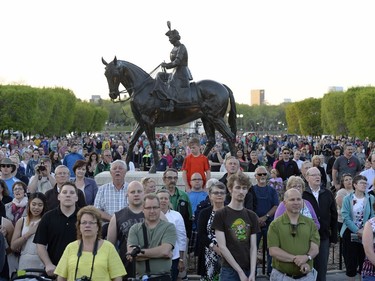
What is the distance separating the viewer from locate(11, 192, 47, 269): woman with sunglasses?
731 cm

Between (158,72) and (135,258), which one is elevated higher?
(158,72)

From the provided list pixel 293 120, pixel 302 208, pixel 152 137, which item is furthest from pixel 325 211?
pixel 293 120

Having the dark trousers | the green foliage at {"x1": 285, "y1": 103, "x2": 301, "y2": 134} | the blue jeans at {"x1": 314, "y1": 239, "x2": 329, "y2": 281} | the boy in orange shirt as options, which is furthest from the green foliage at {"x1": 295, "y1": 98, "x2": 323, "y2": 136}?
the blue jeans at {"x1": 314, "y1": 239, "x2": 329, "y2": 281}

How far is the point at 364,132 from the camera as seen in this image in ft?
194

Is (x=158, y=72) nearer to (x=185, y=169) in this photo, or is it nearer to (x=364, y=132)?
(x=185, y=169)

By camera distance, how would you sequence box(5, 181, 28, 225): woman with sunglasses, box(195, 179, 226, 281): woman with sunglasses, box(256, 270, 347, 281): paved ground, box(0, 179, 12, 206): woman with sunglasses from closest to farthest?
box(195, 179, 226, 281): woman with sunglasses → box(5, 181, 28, 225): woman with sunglasses → box(0, 179, 12, 206): woman with sunglasses → box(256, 270, 347, 281): paved ground

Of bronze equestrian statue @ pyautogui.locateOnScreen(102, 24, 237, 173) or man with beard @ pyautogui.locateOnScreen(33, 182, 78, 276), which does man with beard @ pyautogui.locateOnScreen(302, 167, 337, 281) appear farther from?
bronze equestrian statue @ pyautogui.locateOnScreen(102, 24, 237, 173)

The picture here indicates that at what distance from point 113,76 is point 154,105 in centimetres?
109

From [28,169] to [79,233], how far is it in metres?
10.9

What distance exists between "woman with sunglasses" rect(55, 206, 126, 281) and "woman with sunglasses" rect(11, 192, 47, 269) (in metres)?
1.50

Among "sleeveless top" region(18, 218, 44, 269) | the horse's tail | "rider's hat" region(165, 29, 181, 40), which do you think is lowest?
"sleeveless top" region(18, 218, 44, 269)

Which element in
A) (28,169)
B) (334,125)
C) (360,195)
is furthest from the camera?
(334,125)

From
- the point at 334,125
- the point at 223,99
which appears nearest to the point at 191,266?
the point at 223,99

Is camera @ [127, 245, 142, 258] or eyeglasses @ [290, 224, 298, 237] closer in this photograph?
camera @ [127, 245, 142, 258]
